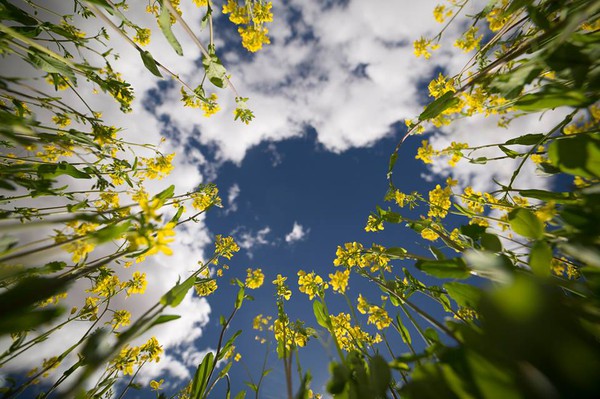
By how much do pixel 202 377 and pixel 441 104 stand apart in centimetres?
186

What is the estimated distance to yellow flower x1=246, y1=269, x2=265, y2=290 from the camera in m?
3.12

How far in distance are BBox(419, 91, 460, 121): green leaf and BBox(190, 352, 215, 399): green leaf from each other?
1.79 meters

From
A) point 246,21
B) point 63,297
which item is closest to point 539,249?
point 246,21

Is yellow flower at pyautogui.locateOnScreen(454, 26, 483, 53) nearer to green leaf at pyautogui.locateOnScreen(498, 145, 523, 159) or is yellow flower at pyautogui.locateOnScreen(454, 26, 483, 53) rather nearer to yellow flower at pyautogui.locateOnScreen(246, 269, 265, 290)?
green leaf at pyautogui.locateOnScreen(498, 145, 523, 159)

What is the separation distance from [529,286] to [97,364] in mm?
810

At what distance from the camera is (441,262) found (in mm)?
780

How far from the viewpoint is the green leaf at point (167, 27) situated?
119cm

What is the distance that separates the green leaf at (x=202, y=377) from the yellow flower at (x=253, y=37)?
265 centimetres

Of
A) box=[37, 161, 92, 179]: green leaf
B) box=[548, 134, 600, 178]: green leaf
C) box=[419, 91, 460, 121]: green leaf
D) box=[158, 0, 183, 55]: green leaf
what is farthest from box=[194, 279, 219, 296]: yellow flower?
box=[548, 134, 600, 178]: green leaf

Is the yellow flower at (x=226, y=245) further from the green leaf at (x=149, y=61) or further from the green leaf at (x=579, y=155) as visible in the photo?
the green leaf at (x=579, y=155)

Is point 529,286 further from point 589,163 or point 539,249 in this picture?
point 589,163

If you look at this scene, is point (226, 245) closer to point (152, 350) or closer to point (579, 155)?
point (152, 350)

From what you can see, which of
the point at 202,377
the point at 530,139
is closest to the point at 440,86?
the point at 530,139

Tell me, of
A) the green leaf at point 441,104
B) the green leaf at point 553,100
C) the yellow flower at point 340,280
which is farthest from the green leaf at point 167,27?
the yellow flower at point 340,280
